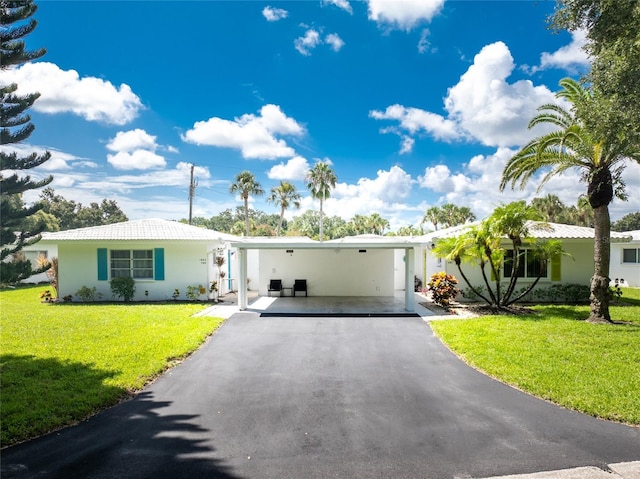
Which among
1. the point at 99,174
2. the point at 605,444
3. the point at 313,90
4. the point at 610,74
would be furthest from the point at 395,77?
the point at 99,174

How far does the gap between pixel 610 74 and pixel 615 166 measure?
6.42 meters

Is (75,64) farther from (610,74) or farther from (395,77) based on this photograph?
(610,74)

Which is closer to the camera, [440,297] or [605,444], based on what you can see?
[605,444]

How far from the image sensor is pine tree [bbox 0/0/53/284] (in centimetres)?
891

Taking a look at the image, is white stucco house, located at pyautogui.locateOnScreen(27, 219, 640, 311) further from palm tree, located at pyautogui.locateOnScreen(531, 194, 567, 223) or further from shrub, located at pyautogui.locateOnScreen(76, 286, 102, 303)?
palm tree, located at pyautogui.locateOnScreen(531, 194, 567, 223)

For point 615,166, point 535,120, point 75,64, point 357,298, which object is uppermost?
point 75,64

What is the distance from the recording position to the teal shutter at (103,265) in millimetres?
15516

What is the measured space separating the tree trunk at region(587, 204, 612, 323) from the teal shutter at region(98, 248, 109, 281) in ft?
59.3

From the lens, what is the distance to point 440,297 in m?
14.1

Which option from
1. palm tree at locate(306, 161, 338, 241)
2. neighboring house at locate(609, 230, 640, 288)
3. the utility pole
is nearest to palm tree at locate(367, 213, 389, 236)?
palm tree at locate(306, 161, 338, 241)

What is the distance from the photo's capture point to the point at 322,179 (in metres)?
36.9

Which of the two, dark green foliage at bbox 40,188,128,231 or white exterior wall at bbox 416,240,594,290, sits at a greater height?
dark green foliage at bbox 40,188,128,231

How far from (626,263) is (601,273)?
1432 centimetres

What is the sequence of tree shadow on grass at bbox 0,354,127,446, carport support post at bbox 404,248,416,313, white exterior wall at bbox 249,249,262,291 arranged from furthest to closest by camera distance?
1. white exterior wall at bbox 249,249,262,291
2. carport support post at bbox 404,248,416,313
3. tree shadow on grass at bbox 0,354,127,446
